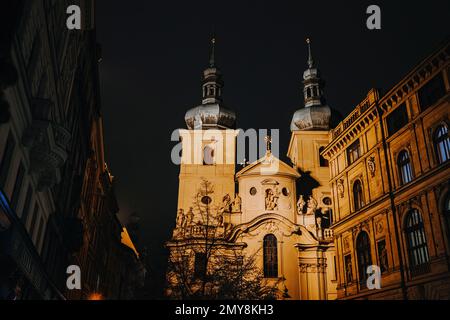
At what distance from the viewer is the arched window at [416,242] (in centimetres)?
2005

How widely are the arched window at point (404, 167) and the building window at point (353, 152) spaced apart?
439 cm

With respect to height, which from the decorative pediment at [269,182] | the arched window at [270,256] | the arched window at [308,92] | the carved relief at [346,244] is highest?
the arched window at [308,92]

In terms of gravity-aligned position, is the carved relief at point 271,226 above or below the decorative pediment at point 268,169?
below

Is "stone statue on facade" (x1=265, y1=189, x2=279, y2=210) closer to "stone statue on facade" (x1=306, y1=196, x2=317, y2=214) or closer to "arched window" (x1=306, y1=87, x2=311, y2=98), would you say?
"stone statue on facade" (x1=306, y1=196, x2=317, y2=214)

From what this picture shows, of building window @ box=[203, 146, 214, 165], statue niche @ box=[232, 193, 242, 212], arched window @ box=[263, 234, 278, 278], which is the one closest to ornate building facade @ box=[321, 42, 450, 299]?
arched window @ box=[263, 234, 278, 278]

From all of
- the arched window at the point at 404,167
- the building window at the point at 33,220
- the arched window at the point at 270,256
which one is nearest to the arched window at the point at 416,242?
the arched window at the point at 404,167

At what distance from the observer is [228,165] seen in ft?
167

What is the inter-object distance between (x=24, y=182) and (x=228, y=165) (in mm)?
38874

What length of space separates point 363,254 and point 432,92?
10.6 meters

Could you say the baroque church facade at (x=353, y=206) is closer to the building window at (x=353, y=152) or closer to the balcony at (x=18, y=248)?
the building window at (x=353, y=152)

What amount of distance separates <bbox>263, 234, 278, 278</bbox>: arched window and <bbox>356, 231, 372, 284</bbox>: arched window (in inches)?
598

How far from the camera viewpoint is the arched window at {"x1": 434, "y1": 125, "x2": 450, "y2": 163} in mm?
19344

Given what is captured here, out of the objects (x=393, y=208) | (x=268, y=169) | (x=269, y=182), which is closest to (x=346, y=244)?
(x=393, y=208)
